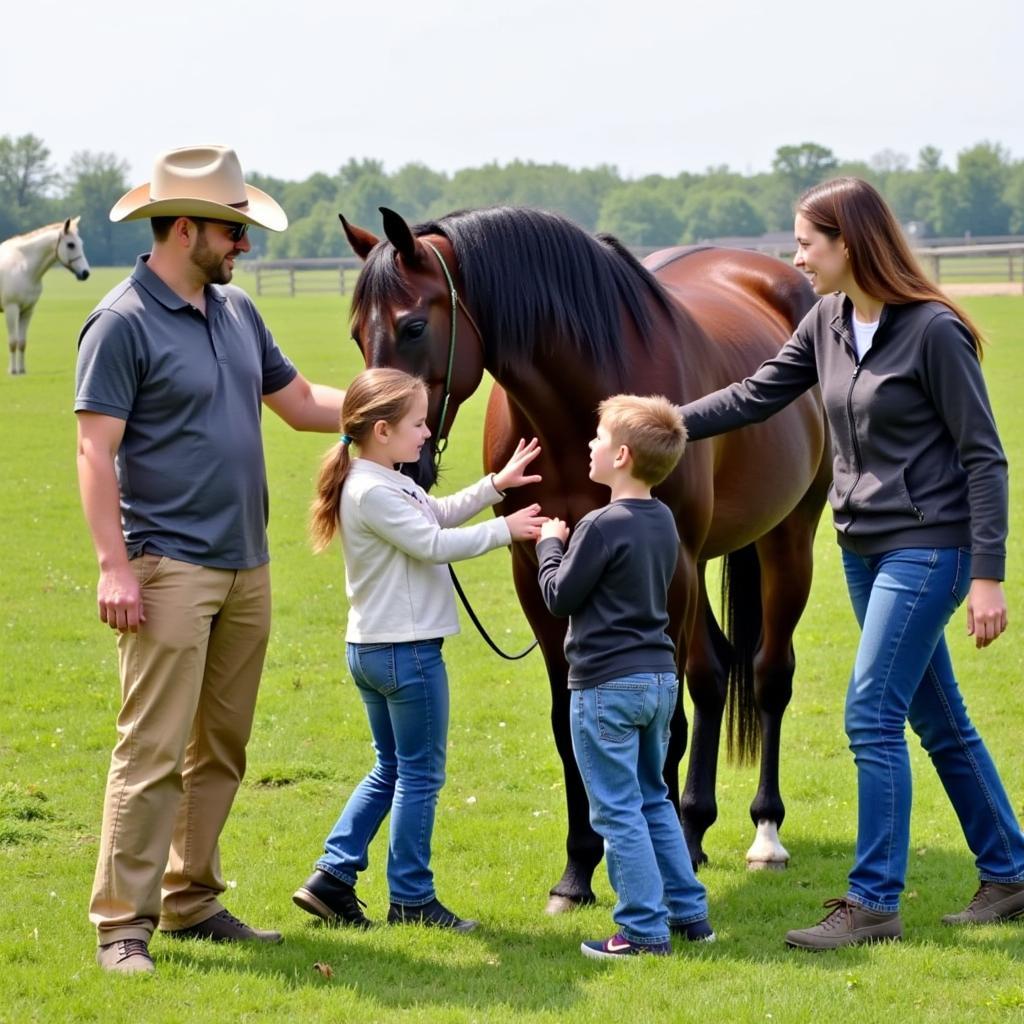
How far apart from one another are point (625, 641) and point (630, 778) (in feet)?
1.31

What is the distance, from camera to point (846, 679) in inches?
310

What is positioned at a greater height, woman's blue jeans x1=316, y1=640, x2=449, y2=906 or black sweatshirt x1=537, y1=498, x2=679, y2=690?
black sweatshirt x1=537, y1=498, x2=679, y2=690

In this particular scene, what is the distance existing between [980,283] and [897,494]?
41605 millimetres

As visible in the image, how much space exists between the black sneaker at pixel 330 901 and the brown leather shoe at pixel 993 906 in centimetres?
182

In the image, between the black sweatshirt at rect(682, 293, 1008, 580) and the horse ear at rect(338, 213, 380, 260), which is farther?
the horse ear at rect(338, 213, 380, 260)

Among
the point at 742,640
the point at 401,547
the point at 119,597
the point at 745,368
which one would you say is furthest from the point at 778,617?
the point at 119,597

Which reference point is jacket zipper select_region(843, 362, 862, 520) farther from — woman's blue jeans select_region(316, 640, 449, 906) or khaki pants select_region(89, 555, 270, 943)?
khaki pants select_region(89, 555, 270, 943)

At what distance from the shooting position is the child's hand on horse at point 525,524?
4.25 m

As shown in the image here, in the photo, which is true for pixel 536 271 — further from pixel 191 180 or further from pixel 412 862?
pixel 412 862

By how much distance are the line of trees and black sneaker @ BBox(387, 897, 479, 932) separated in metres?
79.5

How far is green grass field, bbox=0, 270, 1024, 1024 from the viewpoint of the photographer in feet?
12.7

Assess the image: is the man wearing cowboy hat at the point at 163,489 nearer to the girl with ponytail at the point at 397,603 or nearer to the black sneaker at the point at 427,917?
the girl with ponytail at the point at 397,603

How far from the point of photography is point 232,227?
426 cm

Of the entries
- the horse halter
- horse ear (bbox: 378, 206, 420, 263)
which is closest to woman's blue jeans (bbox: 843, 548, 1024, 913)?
the horse halter
